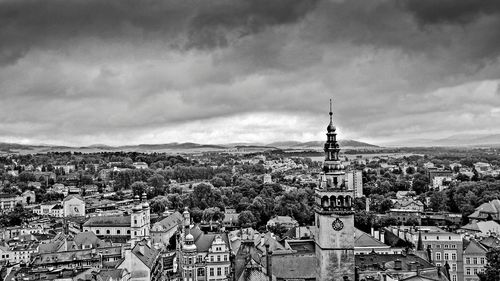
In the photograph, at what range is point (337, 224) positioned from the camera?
48.2m

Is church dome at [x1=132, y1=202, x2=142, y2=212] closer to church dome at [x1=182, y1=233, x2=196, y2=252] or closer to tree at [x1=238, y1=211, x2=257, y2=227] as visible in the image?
tree at [x1=238, y1=211, x2=257, y2=227]

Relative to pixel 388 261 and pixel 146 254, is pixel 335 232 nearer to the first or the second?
pixel 388 261

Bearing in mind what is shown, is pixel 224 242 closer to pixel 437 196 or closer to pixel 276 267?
pixel 276 267

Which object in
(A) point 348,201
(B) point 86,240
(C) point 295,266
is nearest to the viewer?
(A) point 348,201

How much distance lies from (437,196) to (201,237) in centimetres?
11035

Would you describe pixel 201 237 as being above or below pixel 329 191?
below

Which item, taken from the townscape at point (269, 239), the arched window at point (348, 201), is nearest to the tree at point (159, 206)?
the townscape at point (269, 239)

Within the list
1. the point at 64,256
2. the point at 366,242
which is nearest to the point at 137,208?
the point at 64,256

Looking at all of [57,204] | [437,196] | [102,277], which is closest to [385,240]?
[102,277]

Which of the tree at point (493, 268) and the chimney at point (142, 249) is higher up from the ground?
the tree at point (493, 268)

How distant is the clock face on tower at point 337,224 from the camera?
158 feet

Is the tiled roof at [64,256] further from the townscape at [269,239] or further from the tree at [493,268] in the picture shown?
the tree at [493,268]

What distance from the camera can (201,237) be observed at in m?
78.8

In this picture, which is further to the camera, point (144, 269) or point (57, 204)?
point (57, 204)
